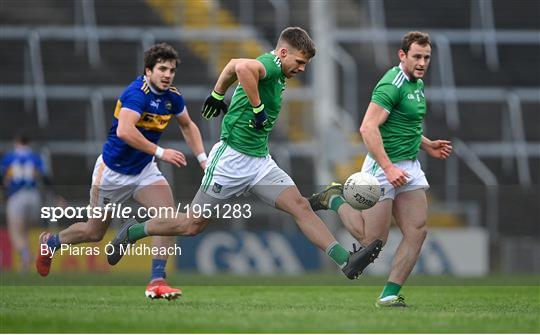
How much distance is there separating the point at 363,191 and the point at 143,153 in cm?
215

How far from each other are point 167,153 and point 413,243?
6.80ft

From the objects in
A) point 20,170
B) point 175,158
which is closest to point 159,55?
point 175,158

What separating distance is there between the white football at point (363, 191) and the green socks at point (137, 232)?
5.58ft

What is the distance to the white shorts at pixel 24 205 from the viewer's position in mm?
19500

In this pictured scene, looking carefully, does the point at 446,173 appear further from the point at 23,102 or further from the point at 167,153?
the point at 167,153

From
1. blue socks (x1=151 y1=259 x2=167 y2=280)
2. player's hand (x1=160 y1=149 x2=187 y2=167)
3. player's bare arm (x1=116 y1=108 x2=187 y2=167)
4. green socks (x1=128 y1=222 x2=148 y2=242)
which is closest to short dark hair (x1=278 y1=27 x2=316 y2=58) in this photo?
player's hand (x1=160 y1=149 x2=187 y2=167)

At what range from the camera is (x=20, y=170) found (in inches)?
776

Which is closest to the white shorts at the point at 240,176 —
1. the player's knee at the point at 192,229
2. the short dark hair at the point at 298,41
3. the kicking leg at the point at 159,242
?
the player's knee at the point at 192,229

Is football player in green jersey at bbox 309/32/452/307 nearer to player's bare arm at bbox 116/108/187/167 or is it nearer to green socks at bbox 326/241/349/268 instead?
green socks at bbox 326/241/349/268

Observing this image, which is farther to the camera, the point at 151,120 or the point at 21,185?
the point at 21,185

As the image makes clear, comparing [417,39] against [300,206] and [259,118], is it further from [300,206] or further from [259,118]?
[300,206]

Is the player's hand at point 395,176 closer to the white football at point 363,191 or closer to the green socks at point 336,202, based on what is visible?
the white football at point 363,191

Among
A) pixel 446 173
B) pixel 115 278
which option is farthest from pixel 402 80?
pixel 446 173

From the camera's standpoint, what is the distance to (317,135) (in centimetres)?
2170
